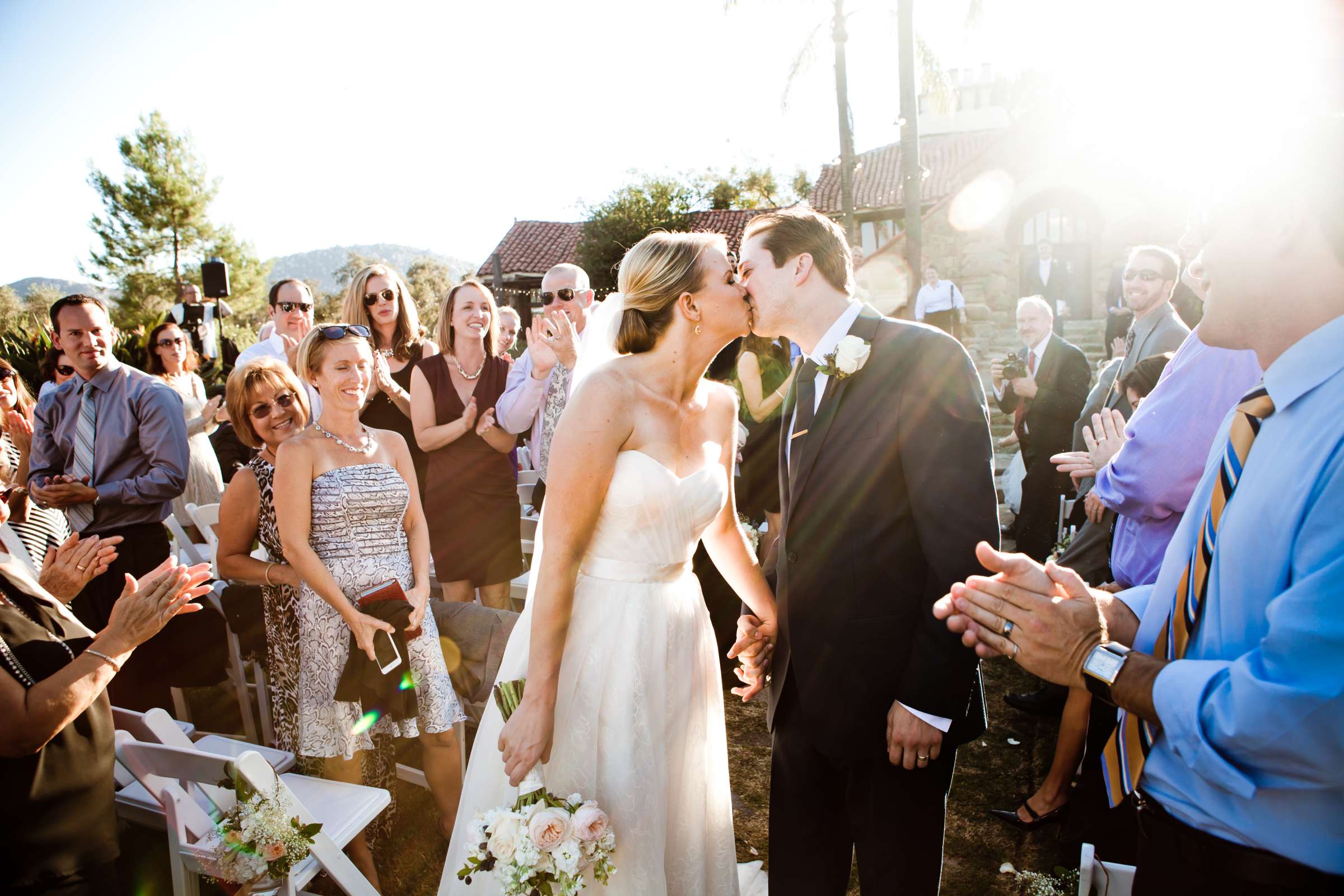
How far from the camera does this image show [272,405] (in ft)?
11.7

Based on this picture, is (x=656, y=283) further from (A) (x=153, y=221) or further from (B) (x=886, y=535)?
(A) (x=153, y=221)

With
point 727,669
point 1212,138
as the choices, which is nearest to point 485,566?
point 727,669

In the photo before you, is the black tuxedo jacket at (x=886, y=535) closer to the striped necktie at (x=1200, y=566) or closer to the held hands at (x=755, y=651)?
the held hands at (x=755, y=651)

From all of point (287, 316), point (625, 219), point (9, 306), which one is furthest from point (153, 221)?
point (287, 316)

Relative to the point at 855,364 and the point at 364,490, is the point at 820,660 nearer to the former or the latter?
the point at 855,364

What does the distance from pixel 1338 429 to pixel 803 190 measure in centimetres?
4077

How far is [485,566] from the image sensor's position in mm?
4395

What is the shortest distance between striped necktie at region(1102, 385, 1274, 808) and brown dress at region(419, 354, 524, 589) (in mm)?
3486

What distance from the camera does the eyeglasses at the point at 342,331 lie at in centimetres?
328

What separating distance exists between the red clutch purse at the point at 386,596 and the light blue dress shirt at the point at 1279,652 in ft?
8.53

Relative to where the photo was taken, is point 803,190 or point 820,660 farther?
point 803,190

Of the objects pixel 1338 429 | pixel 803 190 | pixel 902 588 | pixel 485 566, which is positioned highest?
pixel 803 190

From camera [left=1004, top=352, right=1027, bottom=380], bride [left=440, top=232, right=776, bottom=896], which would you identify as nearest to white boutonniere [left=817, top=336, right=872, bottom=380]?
bride [left=440, top=232, right=776, bottom=896]

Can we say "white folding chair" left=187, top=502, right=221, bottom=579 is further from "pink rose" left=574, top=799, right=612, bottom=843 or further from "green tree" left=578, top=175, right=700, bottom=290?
"green tree" left=578, top=175, right=700, bottom=290
